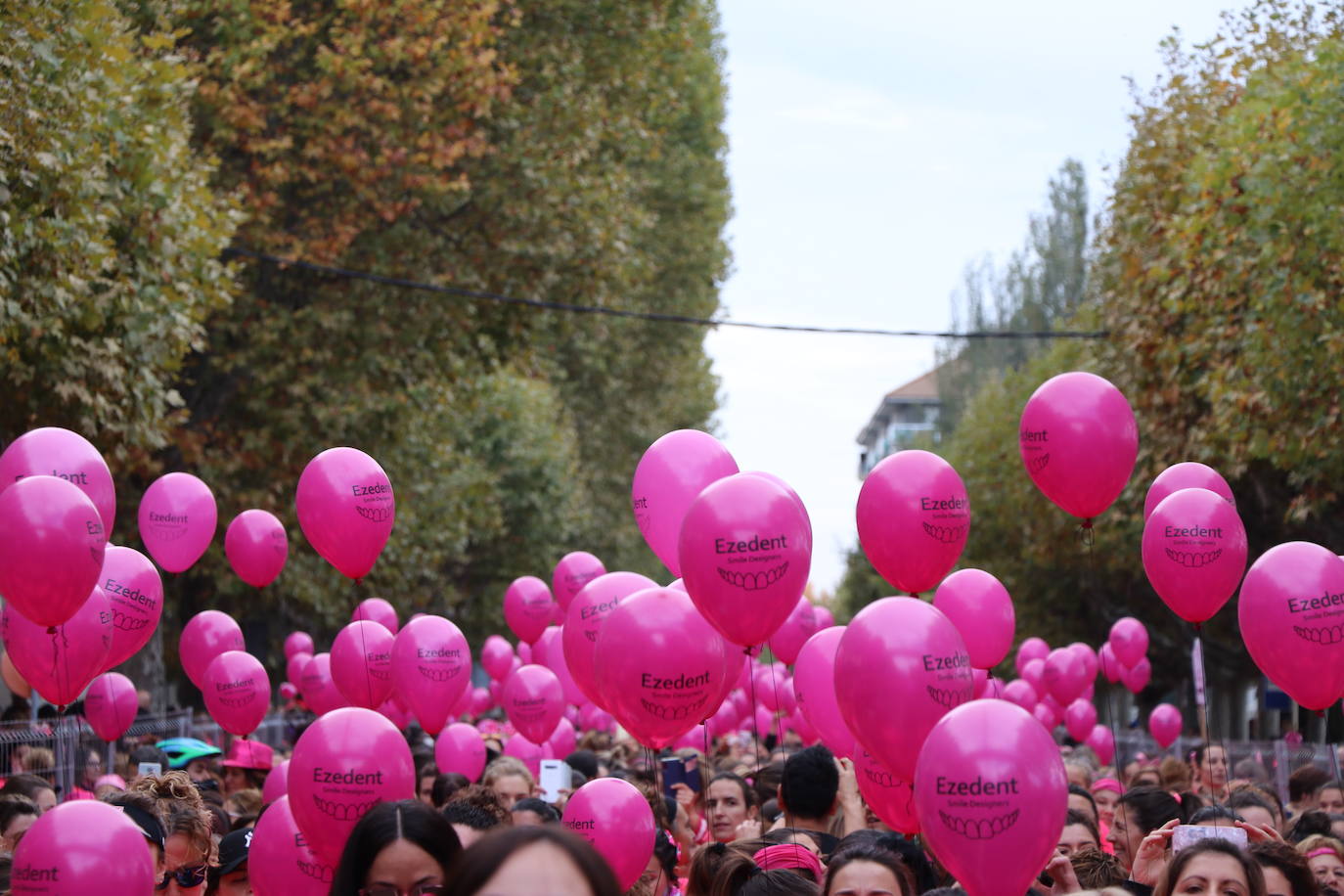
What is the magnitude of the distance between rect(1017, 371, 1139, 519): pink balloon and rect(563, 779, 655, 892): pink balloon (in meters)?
3.11

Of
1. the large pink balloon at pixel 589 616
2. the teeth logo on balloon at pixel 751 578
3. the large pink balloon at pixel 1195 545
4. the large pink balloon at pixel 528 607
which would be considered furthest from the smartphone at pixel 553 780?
the large pink balloon at pixel 528 607

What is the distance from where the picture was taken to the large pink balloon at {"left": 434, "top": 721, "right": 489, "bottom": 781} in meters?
9.74

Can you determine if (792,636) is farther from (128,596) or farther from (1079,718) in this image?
(1079,718)

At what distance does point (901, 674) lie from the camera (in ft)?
17.9

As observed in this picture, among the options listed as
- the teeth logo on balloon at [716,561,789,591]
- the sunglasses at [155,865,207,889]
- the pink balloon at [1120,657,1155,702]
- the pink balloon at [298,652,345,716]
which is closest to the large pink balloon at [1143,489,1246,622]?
the teeth logo on balloon at [716,561,789,591]

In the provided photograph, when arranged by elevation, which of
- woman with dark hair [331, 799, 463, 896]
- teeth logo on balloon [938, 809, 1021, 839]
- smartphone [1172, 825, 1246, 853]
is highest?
woman with dark hair [331, 799, 463, 896]

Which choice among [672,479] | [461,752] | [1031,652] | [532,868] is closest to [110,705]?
[461,752]

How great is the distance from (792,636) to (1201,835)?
5.18 m

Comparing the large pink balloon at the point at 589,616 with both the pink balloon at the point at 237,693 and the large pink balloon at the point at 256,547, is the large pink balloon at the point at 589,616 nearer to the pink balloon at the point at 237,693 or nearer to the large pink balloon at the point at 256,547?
the pink balloon at the point at 237,693

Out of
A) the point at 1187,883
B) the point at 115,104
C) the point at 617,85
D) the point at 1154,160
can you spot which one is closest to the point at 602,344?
the point at 617,85

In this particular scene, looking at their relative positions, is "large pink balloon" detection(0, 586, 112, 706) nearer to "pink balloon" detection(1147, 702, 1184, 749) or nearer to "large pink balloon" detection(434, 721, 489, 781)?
"large pink balloon" detection(434, 721, 489, 781)

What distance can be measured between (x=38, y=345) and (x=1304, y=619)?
27.6ft

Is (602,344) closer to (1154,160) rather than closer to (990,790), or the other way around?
(1154,160)

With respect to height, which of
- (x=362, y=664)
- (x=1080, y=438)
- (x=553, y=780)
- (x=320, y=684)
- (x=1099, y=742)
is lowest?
(x=1099, y=742)
